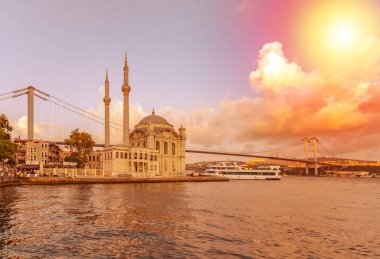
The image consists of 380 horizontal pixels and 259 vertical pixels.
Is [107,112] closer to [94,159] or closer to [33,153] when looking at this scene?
[94,159]

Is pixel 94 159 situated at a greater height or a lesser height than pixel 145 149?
lesser

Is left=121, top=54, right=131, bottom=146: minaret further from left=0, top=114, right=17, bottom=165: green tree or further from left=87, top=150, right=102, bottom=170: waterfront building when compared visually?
left=0, top=114, right=17, bottom=165: green tree

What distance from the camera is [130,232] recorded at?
22.9m

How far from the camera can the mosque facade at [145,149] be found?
Result: 97.5 meters

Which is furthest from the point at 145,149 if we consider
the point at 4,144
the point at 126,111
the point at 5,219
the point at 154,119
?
the point at 5,219

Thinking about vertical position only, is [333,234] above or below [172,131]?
below

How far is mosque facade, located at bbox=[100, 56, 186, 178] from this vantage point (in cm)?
9754

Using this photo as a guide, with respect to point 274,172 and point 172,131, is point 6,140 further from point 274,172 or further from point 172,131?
point 274,172

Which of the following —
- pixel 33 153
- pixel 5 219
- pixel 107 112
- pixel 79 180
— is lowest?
pixel 79 180

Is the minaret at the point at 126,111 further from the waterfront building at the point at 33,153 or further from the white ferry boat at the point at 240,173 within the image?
the white ferry boat at the point at 240,173

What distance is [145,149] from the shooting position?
341 ft

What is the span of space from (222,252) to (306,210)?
71.8 feet

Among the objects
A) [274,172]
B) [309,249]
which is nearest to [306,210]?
[309,249]

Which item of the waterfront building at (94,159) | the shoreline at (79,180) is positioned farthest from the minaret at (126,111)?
the shoreline at (79,180)
